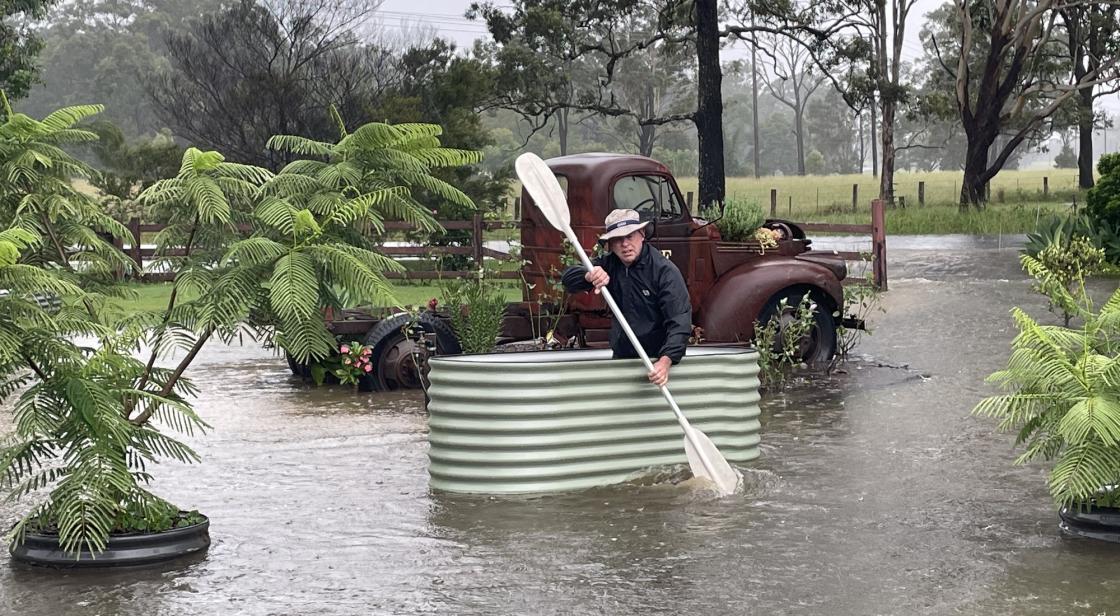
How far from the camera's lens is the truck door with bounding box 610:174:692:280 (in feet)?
45.1

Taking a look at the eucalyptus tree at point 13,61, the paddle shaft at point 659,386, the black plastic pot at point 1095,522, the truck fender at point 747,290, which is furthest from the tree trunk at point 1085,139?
the black plastic pot at point 1095,522

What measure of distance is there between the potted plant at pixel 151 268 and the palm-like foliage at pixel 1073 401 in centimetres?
321

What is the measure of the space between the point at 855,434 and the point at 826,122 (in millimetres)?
129383

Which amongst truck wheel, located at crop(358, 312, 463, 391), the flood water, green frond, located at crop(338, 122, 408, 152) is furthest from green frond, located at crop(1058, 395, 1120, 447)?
truck wheel, located at crop(358, 312, 463, 391)

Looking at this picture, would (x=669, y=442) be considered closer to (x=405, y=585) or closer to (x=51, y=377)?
(x=405, y=585)

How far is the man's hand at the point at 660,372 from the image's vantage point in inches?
344

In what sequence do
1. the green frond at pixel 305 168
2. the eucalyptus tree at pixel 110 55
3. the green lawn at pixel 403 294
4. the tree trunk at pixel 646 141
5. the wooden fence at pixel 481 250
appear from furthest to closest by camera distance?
the eucalyptus tree at pixel 110 55 < the tree trunk at pixel 646 141 < the green lawn at pixel 403 294 < the wooden fence at pixel 481 250 < the green frond at pixel 305 168

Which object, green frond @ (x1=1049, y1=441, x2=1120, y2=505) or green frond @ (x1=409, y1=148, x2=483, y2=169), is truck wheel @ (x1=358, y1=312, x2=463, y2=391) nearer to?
green frond @ (x1=409, y1=148, x2=483, y2=169)

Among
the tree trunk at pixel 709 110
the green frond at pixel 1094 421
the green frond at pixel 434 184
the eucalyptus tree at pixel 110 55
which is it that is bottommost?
the green frond at pixel 1094 421

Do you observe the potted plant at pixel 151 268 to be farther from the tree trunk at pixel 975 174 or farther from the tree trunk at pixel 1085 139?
the tree trunk at pixel 1085 139

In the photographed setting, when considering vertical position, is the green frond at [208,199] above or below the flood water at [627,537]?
above

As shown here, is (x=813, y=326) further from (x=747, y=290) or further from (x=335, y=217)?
(x=335, y=217)

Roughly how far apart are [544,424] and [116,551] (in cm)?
257

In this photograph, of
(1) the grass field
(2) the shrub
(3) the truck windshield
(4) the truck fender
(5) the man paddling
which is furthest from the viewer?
(1) the grass field
